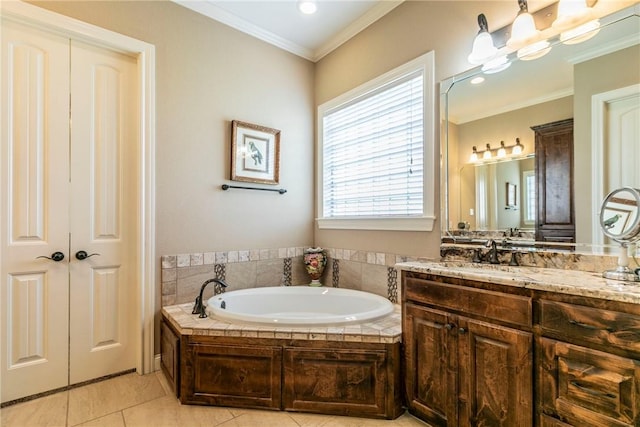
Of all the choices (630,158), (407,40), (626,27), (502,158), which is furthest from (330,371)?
(407,40)

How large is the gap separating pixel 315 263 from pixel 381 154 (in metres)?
1.21

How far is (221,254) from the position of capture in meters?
2.73

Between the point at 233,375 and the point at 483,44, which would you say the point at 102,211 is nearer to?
the point at 233,375

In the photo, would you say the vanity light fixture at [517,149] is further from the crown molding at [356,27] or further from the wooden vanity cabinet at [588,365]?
the crown molding at [356,27]

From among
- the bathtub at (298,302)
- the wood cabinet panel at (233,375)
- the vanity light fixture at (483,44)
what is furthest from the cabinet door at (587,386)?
the vanity light fixture at (483,44)

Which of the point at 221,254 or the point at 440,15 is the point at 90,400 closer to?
the point at 221,254

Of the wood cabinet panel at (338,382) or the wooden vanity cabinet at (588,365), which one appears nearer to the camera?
the wooden vanity cabinet at (588,365)

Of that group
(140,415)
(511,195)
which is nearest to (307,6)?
(511,195)

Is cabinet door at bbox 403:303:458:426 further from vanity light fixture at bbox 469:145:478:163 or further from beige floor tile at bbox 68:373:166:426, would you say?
beige floor tile at bbox 68:373:166:426

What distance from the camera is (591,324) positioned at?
115cm

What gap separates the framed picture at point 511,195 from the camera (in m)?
1.91

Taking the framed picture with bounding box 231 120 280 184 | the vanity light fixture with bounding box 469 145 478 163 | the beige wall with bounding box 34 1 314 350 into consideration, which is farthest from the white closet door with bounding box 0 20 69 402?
the vanity light fixture with bounding box 469 145 478 163

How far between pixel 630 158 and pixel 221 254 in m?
2.73

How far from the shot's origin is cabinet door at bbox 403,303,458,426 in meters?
1.59
